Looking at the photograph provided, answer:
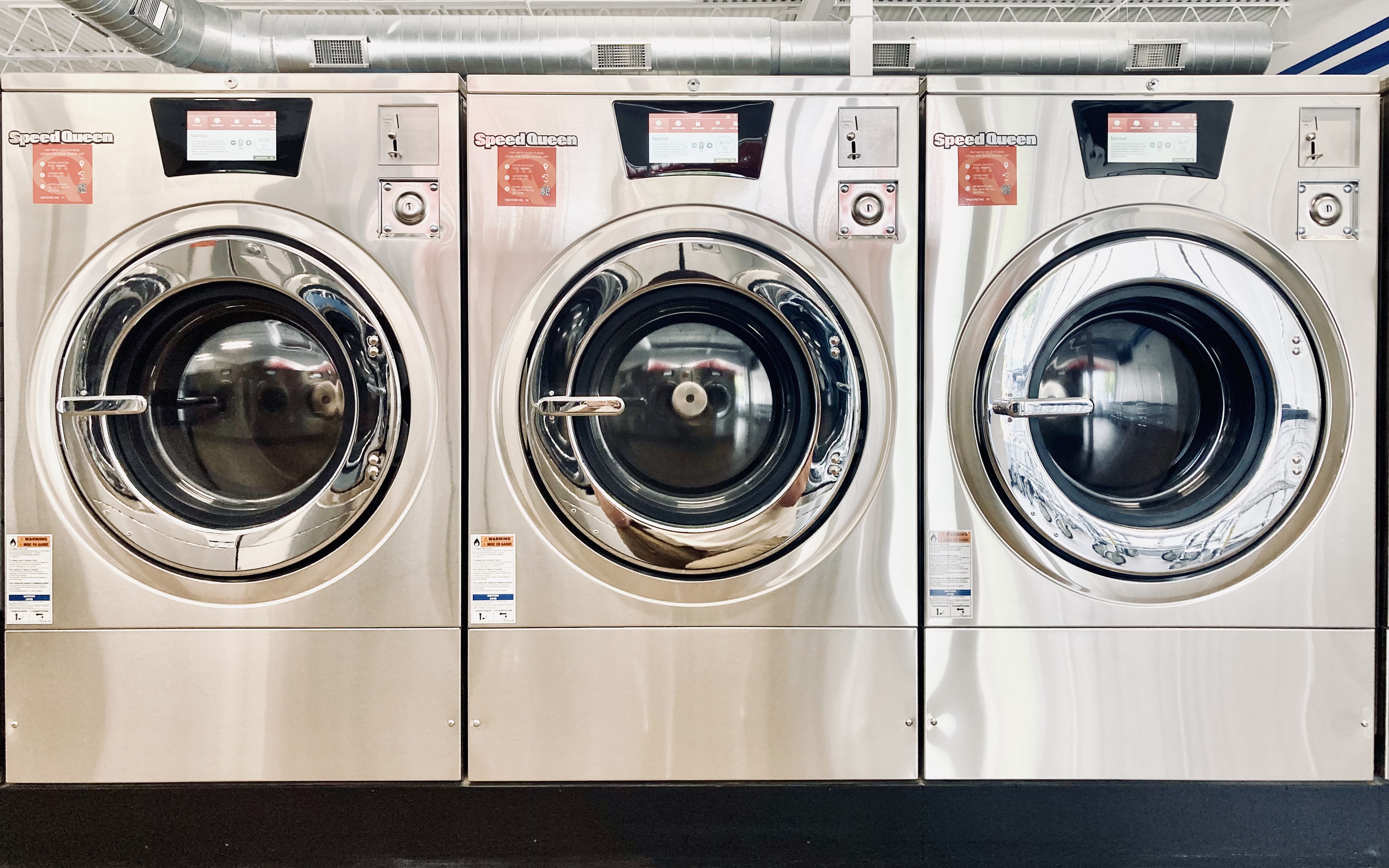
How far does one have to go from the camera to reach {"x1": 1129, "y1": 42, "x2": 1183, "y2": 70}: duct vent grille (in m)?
1.81

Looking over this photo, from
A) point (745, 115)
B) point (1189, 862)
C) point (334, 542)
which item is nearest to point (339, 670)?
point (334, 542)

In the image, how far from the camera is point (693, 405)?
145cm

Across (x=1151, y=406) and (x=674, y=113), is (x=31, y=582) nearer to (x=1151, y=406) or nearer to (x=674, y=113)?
(x=674, y=113)

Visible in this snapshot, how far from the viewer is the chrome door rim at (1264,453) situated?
1.41 m

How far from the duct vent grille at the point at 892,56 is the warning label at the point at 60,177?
189 cm

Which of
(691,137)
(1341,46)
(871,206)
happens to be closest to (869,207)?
(871,206)

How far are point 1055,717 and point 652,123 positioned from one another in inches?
59.3

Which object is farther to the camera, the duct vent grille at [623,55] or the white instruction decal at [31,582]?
the duct vent grille at [623,55]

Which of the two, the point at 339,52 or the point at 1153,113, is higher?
the point at 339,52

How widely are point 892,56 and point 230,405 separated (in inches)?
76.0

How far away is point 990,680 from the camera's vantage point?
1444 millimetres

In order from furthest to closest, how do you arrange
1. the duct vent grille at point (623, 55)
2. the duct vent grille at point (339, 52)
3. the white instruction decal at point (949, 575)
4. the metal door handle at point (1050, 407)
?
the duct vent grille at point (339, 52), the duct vent grille at point (623, 55), the white instruction decal at point (949, 575), the metal door handle at point (1050, 407)

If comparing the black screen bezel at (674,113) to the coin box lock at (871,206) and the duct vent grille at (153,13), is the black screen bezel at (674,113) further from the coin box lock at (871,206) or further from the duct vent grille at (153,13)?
the duct vent grille at (153,13)

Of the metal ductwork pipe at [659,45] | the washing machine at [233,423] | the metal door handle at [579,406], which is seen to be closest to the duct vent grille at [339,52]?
the metal ductwork pipe at [659,45]
